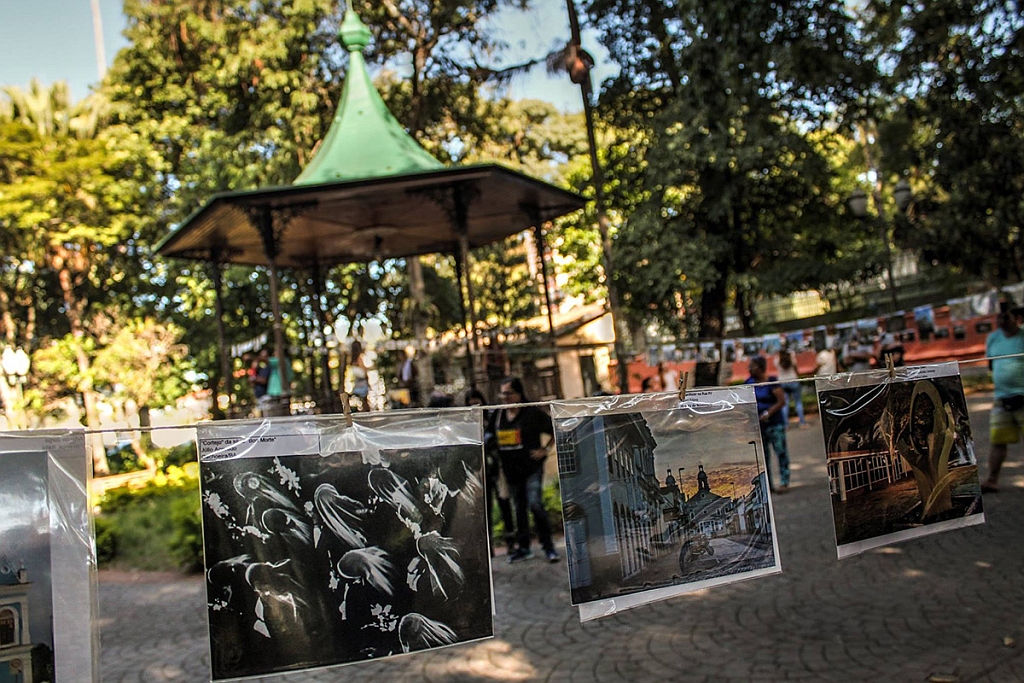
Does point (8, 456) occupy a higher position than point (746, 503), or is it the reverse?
point (8, 456)

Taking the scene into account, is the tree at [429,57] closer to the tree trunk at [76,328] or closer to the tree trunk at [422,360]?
the tree trunk at [422,360]

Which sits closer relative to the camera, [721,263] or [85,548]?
[85,548]

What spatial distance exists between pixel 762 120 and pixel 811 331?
215 inches

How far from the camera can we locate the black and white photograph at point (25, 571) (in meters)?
2.69

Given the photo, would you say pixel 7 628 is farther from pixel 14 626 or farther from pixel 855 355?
pixel 855 355

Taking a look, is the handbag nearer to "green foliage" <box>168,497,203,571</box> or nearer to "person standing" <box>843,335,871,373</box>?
"green foliage" <box>168,497,203,571</box>

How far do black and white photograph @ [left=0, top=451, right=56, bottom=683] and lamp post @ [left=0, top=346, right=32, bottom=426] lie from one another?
2037cm

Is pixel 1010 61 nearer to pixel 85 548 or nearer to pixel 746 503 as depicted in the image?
pixel 746 503

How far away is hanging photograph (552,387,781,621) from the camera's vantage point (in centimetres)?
343

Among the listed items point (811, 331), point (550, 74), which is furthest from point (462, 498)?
point (811, 331)

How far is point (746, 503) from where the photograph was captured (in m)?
3.72

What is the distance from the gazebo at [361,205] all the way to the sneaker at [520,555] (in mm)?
5058

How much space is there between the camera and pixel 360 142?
1255 centimetres

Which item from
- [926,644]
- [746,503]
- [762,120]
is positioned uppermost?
[762,120]
